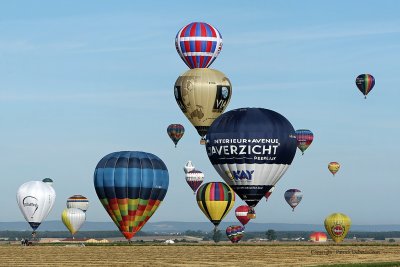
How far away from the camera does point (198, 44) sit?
312ft

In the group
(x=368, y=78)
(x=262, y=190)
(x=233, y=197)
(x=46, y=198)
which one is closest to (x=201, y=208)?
(x=233, y=197)

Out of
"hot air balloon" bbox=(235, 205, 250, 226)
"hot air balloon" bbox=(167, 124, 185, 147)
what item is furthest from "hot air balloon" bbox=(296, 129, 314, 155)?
"hot air balloon" bbox=(167, 124, 185, 147)

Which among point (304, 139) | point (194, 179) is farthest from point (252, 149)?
point (194, 179)

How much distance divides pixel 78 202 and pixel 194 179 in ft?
89.4

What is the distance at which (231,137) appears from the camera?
250ft

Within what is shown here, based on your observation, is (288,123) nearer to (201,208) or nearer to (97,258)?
(97,258)

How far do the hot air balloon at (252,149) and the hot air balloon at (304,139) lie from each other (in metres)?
58.7

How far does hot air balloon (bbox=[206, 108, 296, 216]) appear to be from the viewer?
75875 millimetres

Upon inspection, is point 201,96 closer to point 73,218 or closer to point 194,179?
point 194,179

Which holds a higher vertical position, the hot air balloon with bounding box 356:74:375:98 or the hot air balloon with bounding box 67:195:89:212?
the hot air balloon with bounding box 356:74:375:98

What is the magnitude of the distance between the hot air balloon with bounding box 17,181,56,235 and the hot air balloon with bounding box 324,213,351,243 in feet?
133

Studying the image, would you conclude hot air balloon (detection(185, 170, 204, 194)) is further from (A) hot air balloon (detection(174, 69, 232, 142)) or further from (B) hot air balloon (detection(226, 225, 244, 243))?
(A) hot air balloon (detection(174, 69, 232, 142))

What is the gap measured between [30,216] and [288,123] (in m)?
52.9

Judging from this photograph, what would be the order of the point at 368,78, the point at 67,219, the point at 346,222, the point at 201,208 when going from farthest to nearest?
the point at 67,219 < the point at 346,222 < the point at 368,78 < the point at 201,208
